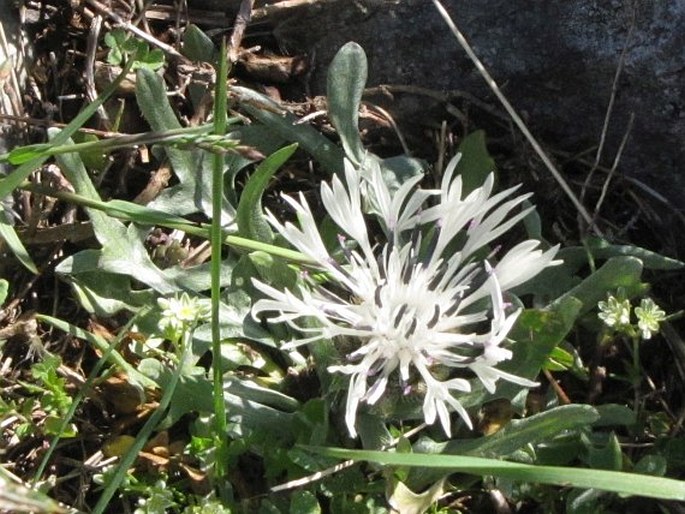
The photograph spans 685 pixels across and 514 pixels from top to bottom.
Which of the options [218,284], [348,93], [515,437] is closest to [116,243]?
[218,284]

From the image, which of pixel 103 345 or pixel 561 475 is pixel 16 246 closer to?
pixel 103 345

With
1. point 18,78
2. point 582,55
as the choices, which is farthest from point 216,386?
point 582,55

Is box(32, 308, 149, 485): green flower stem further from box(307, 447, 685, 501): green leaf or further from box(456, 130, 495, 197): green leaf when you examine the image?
box(456, 130, 495, 197): green leaf

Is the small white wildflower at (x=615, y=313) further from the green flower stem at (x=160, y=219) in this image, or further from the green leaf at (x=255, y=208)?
the green leaf at (x=255, y=208)

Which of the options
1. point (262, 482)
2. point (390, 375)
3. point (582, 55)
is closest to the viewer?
point (390, 375)

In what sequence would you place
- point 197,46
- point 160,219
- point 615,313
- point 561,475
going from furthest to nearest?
point 197,46 < point 615,313 < point 160,219 < point 561,475

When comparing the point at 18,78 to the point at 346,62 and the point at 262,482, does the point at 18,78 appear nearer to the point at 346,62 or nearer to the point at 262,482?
the point at 346,62
